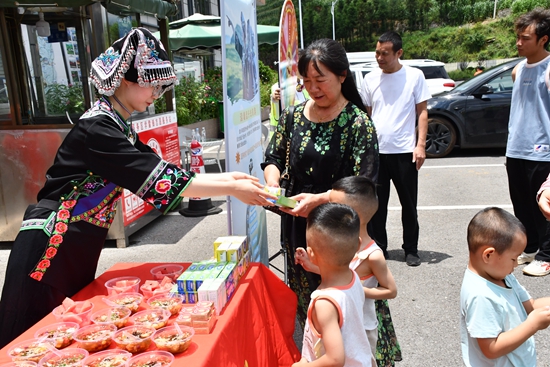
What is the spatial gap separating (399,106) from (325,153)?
2.27 metres

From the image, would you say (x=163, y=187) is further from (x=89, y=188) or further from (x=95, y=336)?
(x=95, y=336)

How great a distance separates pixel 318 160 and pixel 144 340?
127cm

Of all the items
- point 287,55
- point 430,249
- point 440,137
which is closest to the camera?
point 430,249

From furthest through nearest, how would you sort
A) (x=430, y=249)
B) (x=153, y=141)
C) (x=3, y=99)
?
(x=153, y=141) < (x=3, y=99) < (x=430, y=249)

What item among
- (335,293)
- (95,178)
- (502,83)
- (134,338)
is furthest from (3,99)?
(502,83)

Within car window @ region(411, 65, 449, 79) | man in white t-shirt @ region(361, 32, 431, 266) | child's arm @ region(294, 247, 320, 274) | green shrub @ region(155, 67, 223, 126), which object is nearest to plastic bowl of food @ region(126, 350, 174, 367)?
child's arm @ region(294, 247, 320, 274)

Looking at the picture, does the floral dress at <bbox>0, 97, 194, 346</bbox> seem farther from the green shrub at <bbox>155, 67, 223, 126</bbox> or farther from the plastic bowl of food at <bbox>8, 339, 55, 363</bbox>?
the green shrub at <bbox>155, 67, 223, 126</bbox>

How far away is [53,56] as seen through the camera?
18.3 ft

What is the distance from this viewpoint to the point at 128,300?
1992 mm

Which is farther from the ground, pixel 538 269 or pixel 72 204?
pixel 72 204

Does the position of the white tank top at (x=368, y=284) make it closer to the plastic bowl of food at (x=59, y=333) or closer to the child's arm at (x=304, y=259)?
the child's arm at (x=304, y=259)

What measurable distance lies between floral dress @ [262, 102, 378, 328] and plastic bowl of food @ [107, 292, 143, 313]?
96 cm

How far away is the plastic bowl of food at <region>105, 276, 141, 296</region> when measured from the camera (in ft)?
6.90

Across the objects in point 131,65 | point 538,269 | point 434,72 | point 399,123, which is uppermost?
point 131,65
